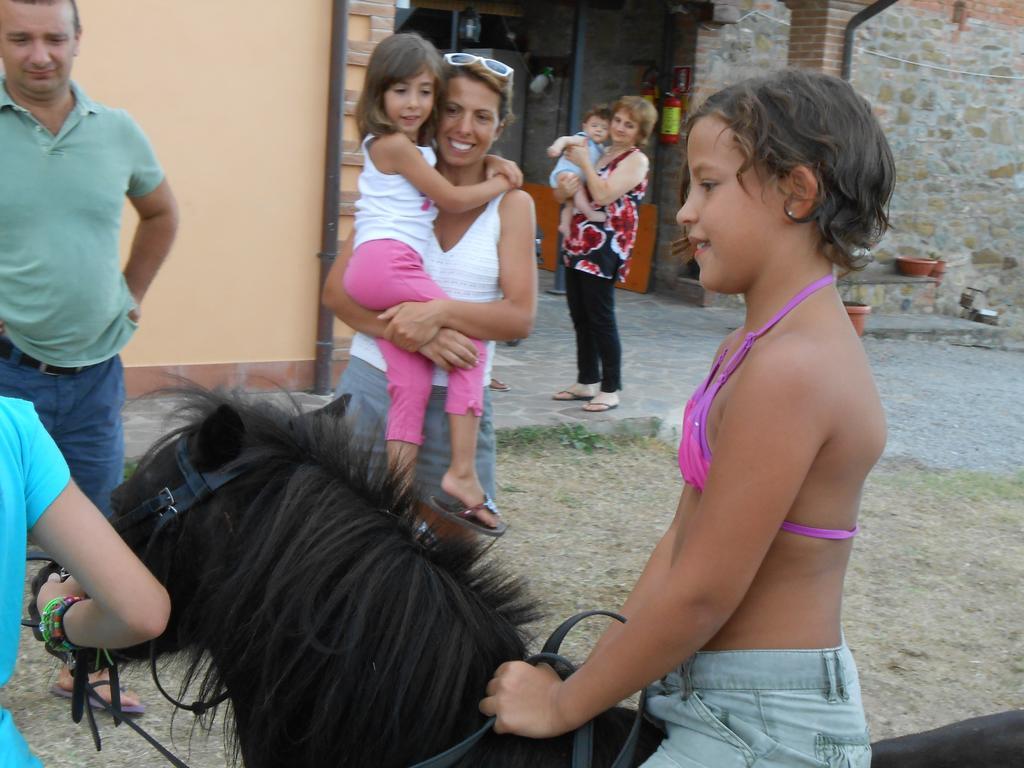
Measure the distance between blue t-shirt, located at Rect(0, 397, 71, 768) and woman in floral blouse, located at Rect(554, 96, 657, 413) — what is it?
18.5 feet

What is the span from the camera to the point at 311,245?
21.9 feet

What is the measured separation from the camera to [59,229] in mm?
3139

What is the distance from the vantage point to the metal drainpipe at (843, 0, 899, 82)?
11.5 meters

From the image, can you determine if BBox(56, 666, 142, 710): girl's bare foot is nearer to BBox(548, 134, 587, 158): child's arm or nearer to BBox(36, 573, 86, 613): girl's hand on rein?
BBox(36, 573, 86, 613): girl's hand on rein

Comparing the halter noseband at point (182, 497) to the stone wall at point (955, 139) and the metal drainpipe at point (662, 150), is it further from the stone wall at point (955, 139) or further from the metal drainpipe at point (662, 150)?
the stone wall at point (955, 139)

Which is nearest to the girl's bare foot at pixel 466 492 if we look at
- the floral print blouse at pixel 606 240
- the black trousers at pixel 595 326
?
the black trousers at pixel 595 326

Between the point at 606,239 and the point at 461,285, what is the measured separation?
3.98 m

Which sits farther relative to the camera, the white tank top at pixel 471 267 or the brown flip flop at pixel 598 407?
the brown flip flop at pixel 598 407

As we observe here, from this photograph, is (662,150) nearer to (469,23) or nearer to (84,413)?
(469,23)

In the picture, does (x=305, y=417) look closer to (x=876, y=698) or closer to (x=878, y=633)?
(x=876, y=698)

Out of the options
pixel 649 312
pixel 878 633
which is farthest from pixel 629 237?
pixel 649 312

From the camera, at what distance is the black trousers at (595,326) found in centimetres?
697

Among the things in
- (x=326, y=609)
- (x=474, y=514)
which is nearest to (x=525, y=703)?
(x=326, y=609)

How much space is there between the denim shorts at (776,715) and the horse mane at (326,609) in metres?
0.33
